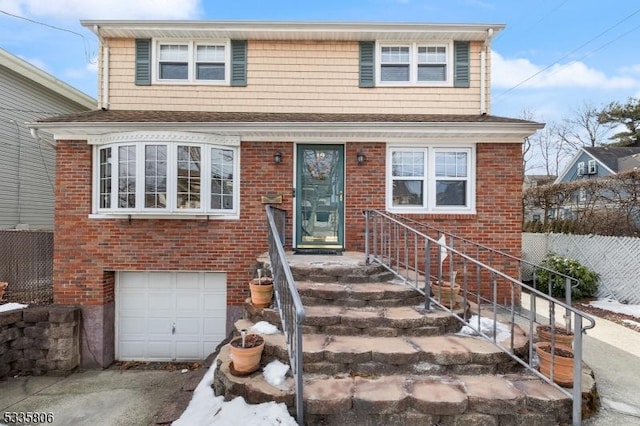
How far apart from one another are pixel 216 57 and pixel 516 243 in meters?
7.43

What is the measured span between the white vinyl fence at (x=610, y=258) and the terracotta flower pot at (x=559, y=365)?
6090 mm

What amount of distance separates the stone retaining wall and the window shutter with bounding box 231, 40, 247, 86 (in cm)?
566

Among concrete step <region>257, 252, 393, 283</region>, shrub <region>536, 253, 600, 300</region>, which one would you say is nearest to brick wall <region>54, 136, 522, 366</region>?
concrete step <region>257, 252, 393, 283</region>

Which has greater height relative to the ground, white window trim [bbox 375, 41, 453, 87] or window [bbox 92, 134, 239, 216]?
white window trim [bbox 375, 41, 453, 87]

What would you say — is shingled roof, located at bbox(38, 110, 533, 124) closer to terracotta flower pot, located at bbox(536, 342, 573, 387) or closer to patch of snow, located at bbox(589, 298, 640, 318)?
terracotta flower pot, located at bbox(536, 342, 573, 387)

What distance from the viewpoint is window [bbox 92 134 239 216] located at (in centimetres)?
583

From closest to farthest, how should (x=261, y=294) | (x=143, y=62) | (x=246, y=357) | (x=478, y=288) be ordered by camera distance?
1. (x=246, y=357)
2. (x=478, y=288)
3. (x=261, y=294)
4. (x=143, y=62)

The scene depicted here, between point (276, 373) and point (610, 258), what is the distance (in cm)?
870

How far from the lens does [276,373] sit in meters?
3.14

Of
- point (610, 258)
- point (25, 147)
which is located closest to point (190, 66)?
point (25, 147)

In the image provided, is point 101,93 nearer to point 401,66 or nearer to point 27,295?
point 27,295

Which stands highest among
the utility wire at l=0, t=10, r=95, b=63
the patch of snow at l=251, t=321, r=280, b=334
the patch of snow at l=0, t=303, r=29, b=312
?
the utility wire at l=0, t=10, r=95, b=63

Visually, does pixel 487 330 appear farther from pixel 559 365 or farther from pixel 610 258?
pixel 610 258

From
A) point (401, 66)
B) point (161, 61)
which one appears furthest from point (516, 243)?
point (161, 61)
